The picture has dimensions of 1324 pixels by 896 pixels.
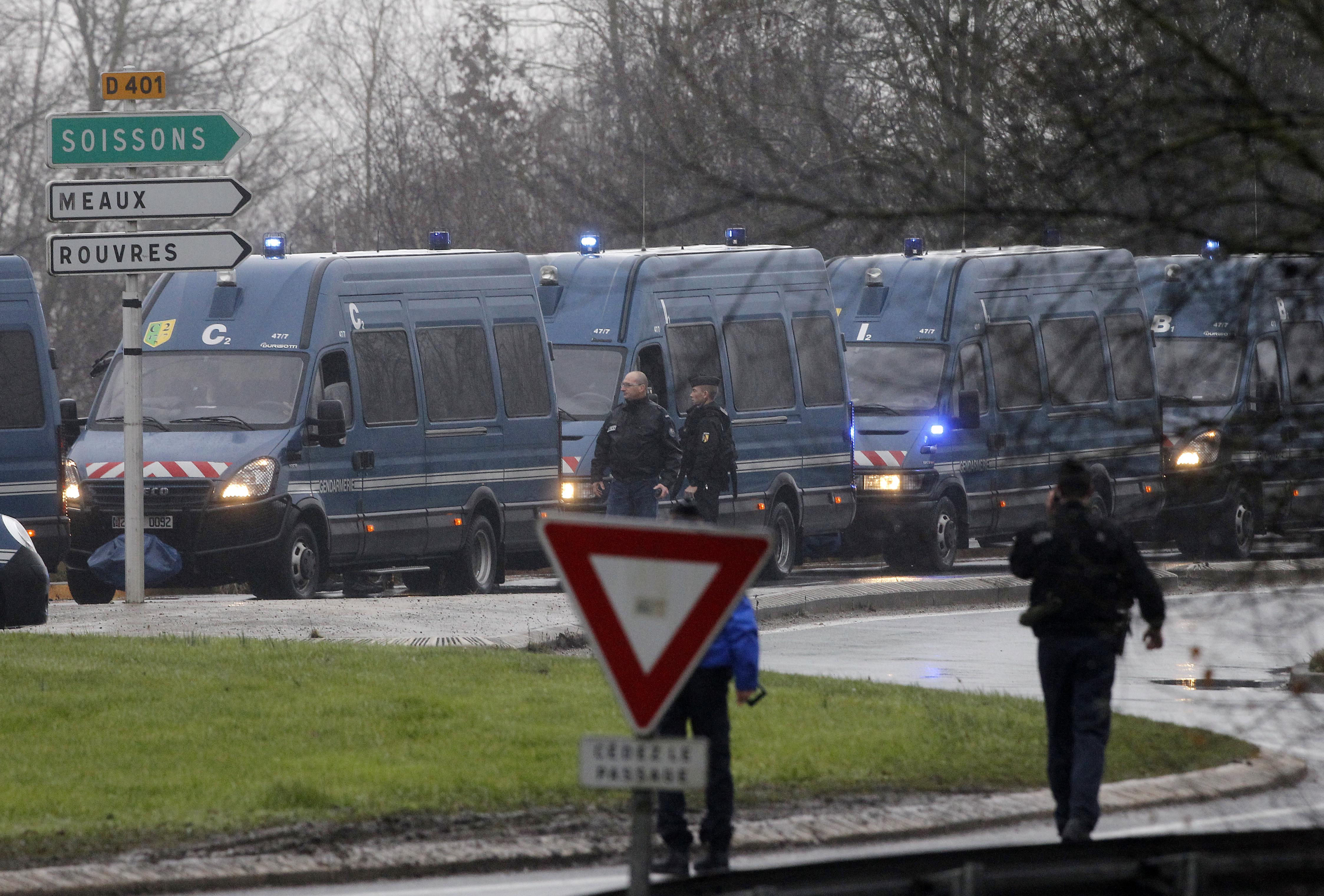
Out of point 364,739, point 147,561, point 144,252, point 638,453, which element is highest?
point 144,252

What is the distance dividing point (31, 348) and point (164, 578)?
8.36ft

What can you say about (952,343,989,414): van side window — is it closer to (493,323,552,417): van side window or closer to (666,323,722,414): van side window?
(666,323,722,414): van side window

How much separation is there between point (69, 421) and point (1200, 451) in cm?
1664

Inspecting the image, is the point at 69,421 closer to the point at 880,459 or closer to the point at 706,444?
the point at 706,444

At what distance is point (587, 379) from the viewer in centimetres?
2214

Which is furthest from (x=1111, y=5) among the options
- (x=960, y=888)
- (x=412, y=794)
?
(x=412, y=794)

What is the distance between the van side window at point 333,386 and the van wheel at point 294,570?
916mm

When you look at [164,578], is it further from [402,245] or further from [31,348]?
[402,245]

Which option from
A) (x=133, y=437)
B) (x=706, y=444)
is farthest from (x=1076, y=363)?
(x=706, y=444)

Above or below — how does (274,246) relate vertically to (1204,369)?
above

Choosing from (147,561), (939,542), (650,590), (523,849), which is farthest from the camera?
(939,542)

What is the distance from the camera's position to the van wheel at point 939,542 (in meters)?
23.7

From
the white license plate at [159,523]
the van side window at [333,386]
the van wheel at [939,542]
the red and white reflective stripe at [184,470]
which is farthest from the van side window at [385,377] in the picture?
the van wheel at [939,542]

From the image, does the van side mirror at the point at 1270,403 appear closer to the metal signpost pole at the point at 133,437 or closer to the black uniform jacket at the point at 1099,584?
the black uniform jacket at the point at 1099,584
